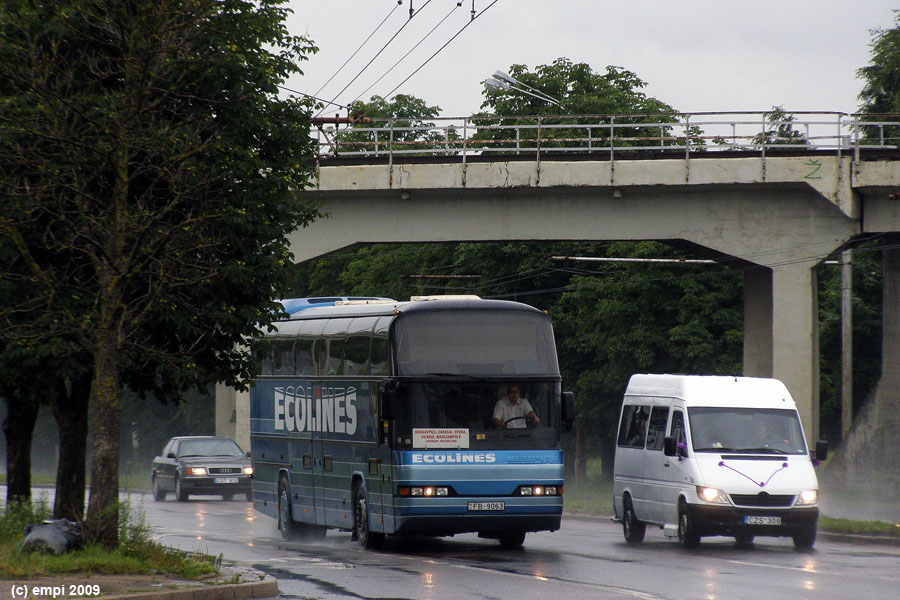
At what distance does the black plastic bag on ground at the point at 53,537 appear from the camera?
14.4 m

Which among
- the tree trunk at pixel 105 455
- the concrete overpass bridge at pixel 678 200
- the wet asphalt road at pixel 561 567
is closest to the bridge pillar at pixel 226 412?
the concrete overpass bridge at pixel 678 200

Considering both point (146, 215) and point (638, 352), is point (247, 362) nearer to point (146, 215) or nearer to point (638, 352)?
point (146, 215)

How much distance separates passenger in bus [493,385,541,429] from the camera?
19219 mm

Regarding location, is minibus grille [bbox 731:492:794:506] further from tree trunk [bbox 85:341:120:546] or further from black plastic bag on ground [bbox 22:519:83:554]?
black plastic bag on ground [bbox 22:519:83:554]

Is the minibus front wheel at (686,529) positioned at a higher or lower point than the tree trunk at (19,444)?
lower

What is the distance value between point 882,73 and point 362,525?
47.8 meters

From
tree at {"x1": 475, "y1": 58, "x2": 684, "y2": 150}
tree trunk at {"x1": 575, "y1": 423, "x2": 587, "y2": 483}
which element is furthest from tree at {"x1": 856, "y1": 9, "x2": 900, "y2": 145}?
tree trunk at {"x1": 575, "y1": 423, "x2": 587, "y2": 483}

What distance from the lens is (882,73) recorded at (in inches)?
2435

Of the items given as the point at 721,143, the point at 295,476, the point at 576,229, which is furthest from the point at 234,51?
the point at 721,143

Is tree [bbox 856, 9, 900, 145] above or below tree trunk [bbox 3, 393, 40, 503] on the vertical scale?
A: above

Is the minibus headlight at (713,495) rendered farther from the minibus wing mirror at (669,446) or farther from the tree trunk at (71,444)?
the tree trunk at (71,444)

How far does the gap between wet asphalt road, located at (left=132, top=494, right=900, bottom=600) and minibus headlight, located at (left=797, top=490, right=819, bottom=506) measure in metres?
0.68

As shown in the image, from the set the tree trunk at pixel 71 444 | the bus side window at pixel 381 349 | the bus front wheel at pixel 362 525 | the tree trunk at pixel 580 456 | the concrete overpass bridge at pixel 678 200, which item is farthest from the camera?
the tree trunk at pixel 580 456

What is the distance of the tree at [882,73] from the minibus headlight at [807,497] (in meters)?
43.1
